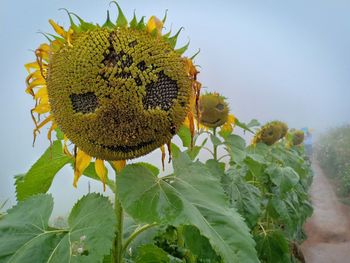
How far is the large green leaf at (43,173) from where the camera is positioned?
85 cm

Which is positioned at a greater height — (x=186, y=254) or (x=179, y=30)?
(x=179, y=30)

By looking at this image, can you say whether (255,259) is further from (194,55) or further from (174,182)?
(194,55)

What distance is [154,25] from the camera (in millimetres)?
693

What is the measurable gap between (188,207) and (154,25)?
0.87ft

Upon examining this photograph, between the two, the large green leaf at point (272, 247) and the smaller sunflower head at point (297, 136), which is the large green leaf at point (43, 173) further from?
the smaller sunflower head at point (297, 136)

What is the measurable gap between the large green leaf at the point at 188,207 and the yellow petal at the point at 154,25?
20cm

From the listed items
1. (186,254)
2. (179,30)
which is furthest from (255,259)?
(186,254)

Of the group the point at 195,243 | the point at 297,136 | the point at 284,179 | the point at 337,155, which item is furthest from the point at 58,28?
the point at 337,155

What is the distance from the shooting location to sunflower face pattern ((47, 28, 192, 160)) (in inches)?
24.9

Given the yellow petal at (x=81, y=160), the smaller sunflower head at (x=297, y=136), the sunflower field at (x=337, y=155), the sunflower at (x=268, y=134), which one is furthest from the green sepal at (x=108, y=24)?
the sunflower field at (x=337, y=155)

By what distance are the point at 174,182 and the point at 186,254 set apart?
556 millimetres

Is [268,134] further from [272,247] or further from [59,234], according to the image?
[59,234]

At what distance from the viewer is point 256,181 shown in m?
2.52

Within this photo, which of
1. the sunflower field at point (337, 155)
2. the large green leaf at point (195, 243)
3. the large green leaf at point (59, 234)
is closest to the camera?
the large green leaf at point (59, 234)
